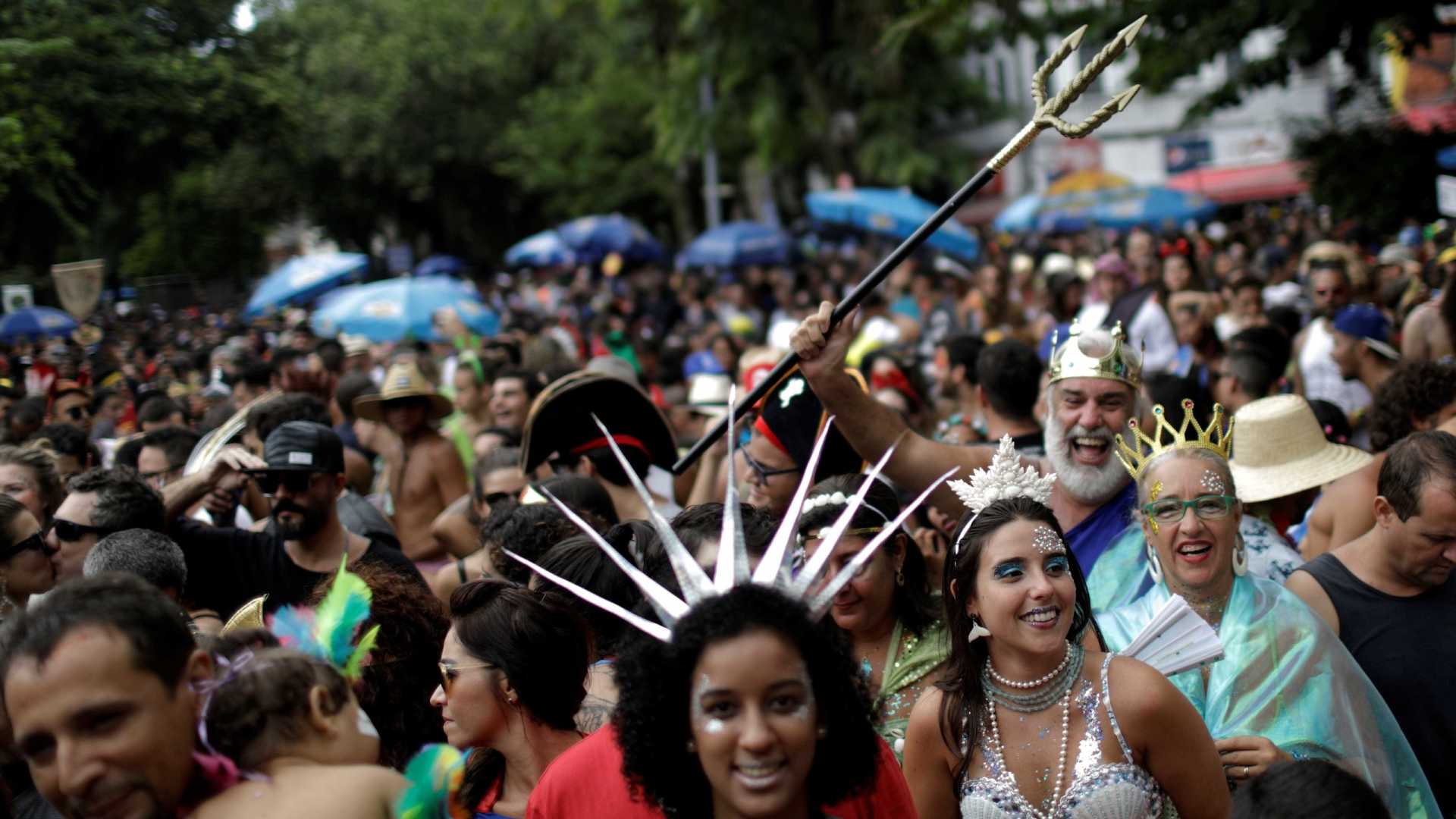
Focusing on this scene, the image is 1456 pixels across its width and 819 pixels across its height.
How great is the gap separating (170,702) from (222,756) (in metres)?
0.13

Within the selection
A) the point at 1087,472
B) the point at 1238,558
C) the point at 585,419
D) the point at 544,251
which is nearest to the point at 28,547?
the point at 585,419

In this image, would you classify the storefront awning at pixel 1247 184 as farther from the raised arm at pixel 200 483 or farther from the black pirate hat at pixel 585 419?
the raised arm at pixel 200 483

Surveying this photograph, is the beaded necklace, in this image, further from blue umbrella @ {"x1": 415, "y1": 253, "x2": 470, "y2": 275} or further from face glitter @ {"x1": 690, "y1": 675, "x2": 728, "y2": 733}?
blue umbrella @ {"x1": 415, "y1": 253, "x2": 470, "y2": 275}

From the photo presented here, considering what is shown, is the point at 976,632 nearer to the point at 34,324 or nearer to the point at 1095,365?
the point at 1095,365

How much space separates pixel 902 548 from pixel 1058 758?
1.16 meters

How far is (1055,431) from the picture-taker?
504 cm

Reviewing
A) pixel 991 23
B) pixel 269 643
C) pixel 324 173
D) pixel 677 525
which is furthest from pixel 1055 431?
pixel 324 173

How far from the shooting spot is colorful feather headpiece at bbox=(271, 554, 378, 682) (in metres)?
2.75

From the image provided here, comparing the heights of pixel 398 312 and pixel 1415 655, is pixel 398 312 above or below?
above

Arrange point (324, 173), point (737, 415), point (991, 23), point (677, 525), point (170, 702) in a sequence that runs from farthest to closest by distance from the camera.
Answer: point (324, 173) → point (991, 23) → point (737, 415) → point (677, 525) → point (170, 702)

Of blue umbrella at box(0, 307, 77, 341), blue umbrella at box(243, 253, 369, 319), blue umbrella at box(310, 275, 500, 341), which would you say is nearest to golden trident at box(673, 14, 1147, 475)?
blue umbrella at box(0, 307, 77, 341)

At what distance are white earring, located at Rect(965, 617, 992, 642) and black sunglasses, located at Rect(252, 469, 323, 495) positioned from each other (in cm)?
Answer: 300

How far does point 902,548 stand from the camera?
4340 mm

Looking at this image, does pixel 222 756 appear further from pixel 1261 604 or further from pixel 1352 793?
pixel 1261 604
